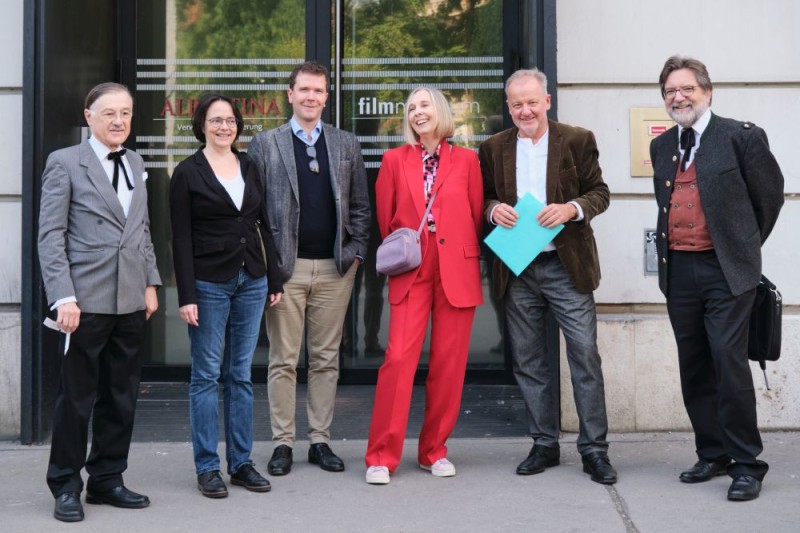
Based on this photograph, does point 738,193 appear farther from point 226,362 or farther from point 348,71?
point 348,71

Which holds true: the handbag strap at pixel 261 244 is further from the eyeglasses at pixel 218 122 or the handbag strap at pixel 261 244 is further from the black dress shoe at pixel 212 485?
the black dress shoe at pixel 212 485

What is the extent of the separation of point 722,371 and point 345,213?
2.04 m

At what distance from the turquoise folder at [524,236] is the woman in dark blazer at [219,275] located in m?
1.15

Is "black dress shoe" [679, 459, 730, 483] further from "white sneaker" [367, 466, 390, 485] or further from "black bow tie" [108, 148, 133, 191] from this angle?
"black bow tie" [108, 148, 133, 191]

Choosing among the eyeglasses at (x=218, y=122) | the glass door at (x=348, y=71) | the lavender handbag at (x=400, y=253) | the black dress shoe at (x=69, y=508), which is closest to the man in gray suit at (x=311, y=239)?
the lavender handbag at (x=400, y=253)

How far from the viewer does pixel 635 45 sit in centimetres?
641

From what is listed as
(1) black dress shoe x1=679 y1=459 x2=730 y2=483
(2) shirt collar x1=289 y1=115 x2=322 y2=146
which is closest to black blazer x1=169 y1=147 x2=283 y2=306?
(2) shirt collar x1=289 y1=115 x2=322 y2=146

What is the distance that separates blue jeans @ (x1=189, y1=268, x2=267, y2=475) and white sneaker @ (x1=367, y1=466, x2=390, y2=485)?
0.61m

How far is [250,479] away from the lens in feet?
16.9

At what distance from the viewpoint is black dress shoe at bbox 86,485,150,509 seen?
4902 mm

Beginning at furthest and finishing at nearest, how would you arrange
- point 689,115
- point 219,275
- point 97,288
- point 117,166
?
point 689,115 < point 219,275 < point 117,166 < point 97,288

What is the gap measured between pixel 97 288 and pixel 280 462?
55.7 inches

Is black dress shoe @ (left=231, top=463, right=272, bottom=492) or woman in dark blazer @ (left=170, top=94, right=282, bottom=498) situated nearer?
woman in dark blazer @ (left=170, top=94, right=282, bottom=498)

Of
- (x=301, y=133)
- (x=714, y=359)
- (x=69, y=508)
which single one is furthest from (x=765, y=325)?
(x=69, y=508)
